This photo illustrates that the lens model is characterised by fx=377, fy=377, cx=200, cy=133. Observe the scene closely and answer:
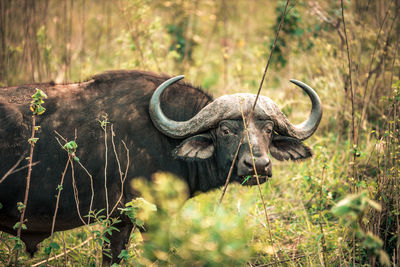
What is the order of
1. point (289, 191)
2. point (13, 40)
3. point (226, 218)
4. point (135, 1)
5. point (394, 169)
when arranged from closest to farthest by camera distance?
1. point (226, 218)
2. point (394, 169)
3. point (289, 191)
4. point (135, 1)
5. point (13, 40)

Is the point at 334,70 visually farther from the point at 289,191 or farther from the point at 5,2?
the point at 5,2

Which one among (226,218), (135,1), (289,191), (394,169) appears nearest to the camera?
(226,218)

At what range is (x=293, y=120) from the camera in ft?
17.9

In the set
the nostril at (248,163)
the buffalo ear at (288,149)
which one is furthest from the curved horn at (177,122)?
the buffalo ear at (288,149)

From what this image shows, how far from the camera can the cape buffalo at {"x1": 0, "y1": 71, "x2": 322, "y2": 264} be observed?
3.00 m

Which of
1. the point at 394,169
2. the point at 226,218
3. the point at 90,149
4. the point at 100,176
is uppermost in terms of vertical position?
the point at 226,218

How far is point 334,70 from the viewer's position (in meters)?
5.31

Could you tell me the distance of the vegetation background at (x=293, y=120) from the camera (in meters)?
1.88

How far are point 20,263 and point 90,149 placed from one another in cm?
Answer: 113

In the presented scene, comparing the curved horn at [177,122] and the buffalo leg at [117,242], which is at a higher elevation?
the curved horn at [177,122]

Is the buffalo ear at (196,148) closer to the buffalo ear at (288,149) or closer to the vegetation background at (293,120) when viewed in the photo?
the vegetation background at (293,120)

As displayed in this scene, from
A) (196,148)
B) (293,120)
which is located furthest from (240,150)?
(293,120)

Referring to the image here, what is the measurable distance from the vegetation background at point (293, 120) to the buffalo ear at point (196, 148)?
0.40 meters

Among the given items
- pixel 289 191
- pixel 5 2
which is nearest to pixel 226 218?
pixel 289 191
